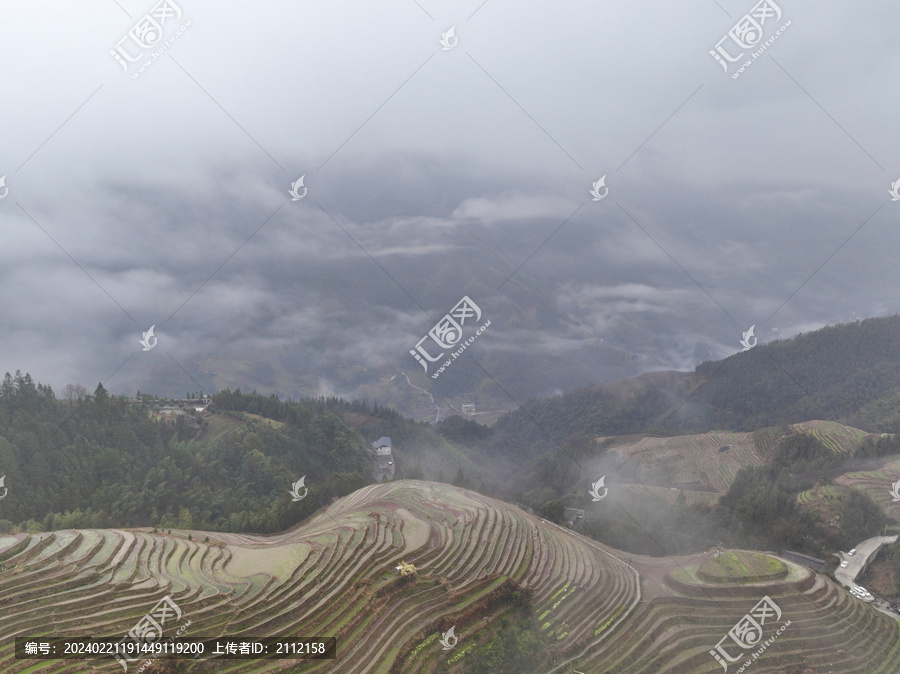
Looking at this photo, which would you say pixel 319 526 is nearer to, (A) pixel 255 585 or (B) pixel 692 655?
(A) pixel 255 585

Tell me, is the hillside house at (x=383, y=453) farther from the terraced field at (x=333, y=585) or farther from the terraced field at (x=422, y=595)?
the terraced field at (x=333, y=585)

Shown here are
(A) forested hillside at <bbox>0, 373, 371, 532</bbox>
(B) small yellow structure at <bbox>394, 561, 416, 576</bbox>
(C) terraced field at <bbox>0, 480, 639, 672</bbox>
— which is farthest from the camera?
(A) forested hillside at <bbox>0, 373, 371, 532</bbox>

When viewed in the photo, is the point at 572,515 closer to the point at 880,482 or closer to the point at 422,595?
the point at 422,595

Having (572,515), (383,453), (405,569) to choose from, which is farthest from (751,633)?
(383,453)

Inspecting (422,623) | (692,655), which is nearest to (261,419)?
(422,623)

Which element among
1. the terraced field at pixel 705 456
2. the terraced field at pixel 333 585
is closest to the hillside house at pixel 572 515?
the terraced field at pixel 333 585

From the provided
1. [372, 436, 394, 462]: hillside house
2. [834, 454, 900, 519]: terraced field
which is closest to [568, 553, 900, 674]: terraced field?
[834, 454, 900, 519]: terraced field

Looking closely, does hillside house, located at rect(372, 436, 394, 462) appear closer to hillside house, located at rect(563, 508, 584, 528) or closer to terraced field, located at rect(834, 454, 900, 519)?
hillside house, located at rect(563, 508, 584, 528)
